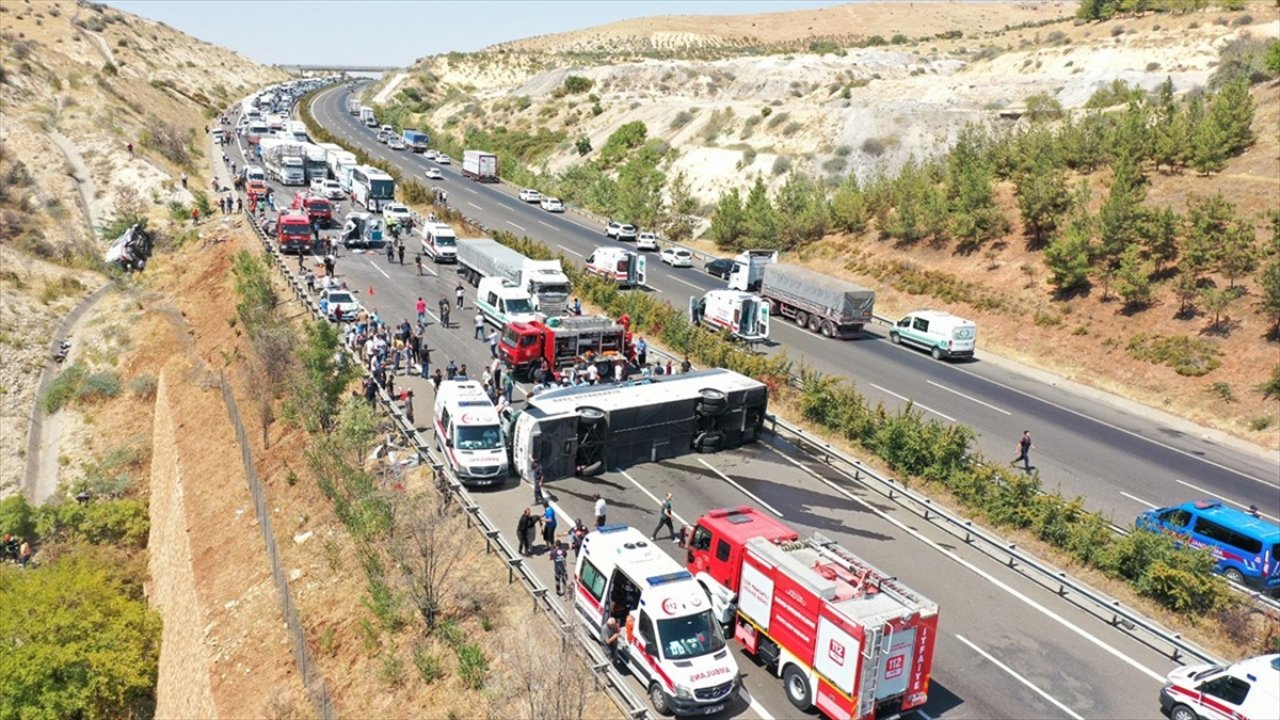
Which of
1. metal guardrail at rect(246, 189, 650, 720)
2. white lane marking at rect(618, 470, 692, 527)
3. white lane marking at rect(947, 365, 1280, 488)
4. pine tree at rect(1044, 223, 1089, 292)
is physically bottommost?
white lane marking at rect(947, 365, 1280, 488)

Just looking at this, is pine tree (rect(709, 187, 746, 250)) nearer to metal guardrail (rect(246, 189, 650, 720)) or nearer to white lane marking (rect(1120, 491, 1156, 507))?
metal guardrail (rect(246, 189, 650, 720))

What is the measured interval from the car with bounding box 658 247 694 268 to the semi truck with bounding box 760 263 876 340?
1234cm

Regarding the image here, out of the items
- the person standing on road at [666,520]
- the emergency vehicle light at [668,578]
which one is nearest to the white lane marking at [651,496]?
the person standing on road at [666,520]

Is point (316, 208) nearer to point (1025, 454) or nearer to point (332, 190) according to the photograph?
point (332, 190)

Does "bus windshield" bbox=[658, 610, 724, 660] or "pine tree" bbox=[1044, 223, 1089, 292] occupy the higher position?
"pine tree" bbox=[1044, 223, 1089, 292]

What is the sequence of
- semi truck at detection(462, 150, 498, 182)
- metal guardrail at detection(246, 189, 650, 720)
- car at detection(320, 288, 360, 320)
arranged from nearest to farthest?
metal guardrail at detection(246, 189, 650, 720)
car at detection(320, 288, 360, 320)
semi truck at detection(462, 150, 498, 182)

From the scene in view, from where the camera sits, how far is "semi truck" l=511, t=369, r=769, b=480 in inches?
1023

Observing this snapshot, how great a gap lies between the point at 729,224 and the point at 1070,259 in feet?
84.6

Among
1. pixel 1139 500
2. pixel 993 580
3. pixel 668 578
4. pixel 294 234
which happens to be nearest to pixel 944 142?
pixel 294 234

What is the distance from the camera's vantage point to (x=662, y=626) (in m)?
16.1

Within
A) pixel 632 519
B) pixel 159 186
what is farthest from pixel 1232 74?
pixel 159 186

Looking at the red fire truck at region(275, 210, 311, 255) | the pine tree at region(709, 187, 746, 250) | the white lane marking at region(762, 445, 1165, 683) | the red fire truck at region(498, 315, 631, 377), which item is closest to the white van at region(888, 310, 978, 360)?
the white lane marking at region(762, 445, 1165, 683)

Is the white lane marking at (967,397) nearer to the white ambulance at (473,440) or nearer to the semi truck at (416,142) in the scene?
the white ambulance at (473,440)

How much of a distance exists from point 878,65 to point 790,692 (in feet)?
374
